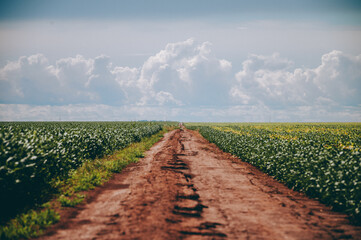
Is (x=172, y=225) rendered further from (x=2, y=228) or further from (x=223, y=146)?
(x=223, y=146)

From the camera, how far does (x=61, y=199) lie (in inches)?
316

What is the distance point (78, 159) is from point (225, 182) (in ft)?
25.0

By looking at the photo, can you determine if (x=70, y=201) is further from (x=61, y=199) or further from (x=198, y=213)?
(x=198, y=213)

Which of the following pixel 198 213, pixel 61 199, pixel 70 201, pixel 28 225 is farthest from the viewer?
pixel 61 199

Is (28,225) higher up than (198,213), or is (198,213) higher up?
(198,213)

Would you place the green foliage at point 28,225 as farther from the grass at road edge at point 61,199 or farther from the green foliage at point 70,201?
the green foliage at point 70,201

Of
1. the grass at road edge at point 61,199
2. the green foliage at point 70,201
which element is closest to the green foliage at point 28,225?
the grass at road edge at point 61,199

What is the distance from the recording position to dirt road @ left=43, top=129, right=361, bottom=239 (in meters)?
5.76

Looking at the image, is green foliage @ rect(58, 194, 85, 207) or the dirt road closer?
the dirt road

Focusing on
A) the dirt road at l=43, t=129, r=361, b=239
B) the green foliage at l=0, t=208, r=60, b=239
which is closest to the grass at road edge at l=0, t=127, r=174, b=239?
the green foliage at l=0, t=208, r=60, b=239

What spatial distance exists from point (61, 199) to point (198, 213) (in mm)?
4258

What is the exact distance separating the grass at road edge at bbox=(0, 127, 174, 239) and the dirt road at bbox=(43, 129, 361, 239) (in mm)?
398

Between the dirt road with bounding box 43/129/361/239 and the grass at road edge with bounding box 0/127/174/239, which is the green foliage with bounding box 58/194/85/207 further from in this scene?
the dirt road with bounding box 43/129/361/239

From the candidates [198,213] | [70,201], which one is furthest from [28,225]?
[198,213]
